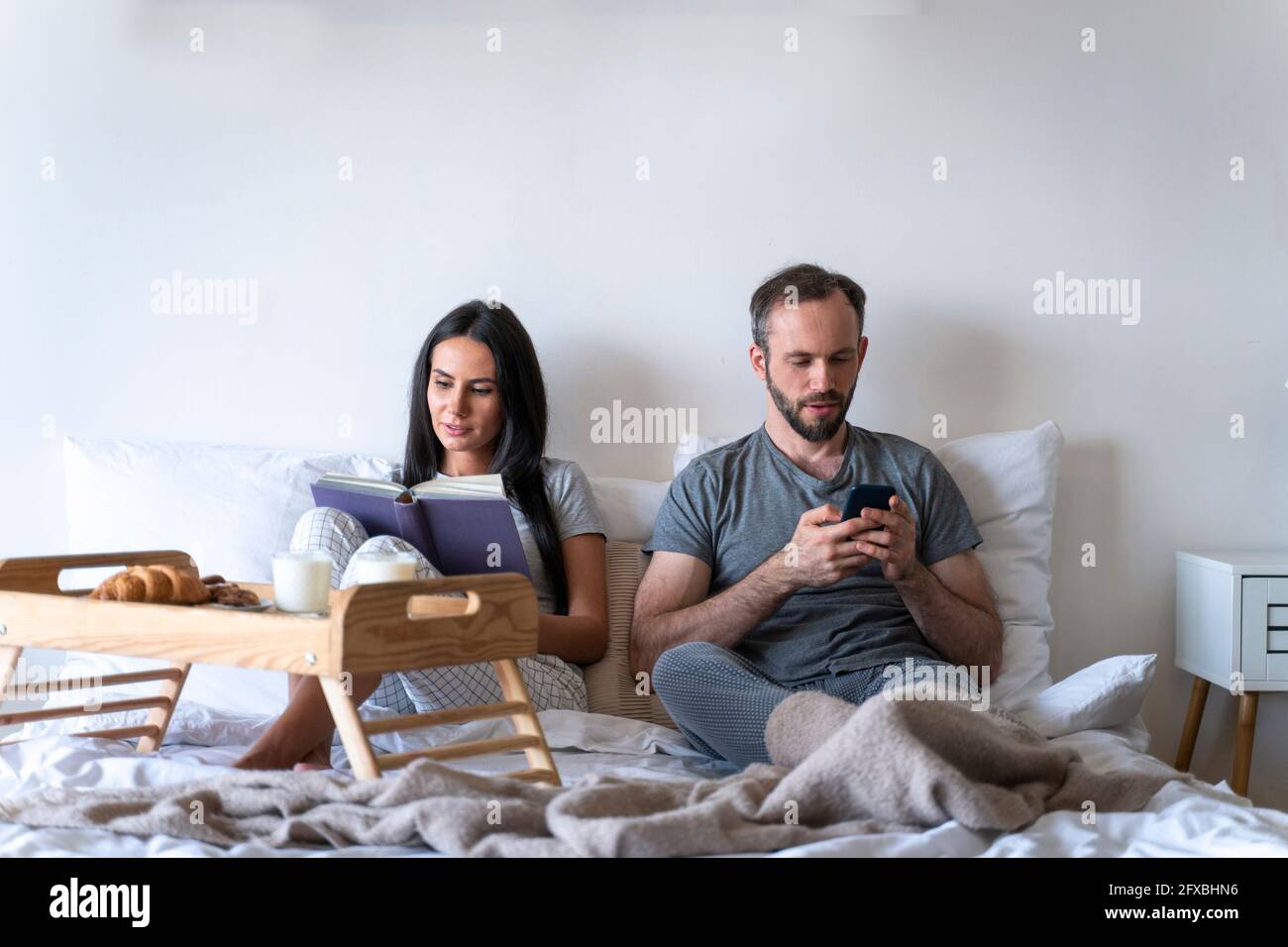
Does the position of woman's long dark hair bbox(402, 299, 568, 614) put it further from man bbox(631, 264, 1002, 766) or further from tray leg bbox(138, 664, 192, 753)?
tray leg bbox(138, 664, 192, 753)

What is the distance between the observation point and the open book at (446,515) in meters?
1.95

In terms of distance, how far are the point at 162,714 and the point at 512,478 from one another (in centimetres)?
73

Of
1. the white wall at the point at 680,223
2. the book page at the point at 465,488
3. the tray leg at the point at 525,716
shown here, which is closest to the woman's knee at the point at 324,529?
the book page at the point at 465,488

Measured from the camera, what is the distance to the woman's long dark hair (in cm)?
231

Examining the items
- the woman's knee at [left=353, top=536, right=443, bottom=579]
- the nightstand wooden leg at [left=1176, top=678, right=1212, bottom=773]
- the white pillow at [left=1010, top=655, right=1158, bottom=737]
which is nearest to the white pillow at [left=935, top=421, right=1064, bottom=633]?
the white pillow at [left=1010, top=655, right=1158, bottom=737]

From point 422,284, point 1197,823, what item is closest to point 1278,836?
point 1197,823

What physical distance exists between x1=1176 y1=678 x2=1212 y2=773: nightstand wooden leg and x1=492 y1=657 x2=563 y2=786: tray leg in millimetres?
1546

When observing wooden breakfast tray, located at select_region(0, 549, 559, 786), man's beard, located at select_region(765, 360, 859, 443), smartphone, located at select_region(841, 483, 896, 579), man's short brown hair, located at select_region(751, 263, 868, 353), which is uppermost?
man's short brown hair, located at select_region(751, 263, 868, 353)

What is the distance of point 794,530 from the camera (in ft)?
7.33

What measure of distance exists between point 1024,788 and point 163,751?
1266mm

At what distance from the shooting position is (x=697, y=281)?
2584 millimetres

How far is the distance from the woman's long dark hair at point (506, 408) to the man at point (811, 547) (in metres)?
0.26

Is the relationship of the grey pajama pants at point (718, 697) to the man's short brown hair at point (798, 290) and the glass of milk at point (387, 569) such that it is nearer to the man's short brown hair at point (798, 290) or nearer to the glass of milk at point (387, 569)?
the glass of milk at point (387, 569)

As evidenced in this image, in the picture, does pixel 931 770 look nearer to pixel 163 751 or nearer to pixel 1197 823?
pixel 1197 823
